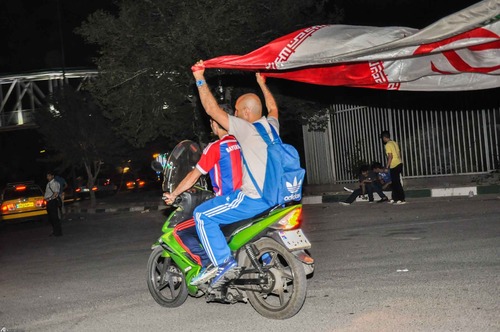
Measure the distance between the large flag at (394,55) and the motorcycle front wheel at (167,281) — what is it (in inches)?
77.1

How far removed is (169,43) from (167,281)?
1442 centimetres

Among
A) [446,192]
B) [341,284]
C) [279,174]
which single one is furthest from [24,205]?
[279,174]

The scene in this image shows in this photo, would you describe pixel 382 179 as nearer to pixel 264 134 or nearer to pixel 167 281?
pixel 167 281

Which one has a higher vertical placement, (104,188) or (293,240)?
(293,240)

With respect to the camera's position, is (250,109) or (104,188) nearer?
(250,109)

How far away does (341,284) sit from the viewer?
7.11m

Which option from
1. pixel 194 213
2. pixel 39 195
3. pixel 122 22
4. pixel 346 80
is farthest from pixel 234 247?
pixel 39 195

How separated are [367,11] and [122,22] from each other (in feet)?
36.5

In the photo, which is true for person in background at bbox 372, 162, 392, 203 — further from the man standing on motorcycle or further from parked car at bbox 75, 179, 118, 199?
parked car at bbox 75, 179, 118, 199

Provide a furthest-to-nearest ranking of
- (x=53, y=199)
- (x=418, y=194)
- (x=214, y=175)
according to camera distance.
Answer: (x=418, y=194) < (x=53, y=199) < (x=214, y=175)

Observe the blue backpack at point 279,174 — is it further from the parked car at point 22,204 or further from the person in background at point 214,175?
the parked car at point 22,204

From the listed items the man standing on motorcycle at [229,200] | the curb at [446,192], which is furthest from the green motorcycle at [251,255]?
the curb at [446,192]

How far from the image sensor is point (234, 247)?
19.4 ft

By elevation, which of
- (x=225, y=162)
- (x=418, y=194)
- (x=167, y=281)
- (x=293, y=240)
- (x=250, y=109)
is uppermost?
(x=250, y=109)
